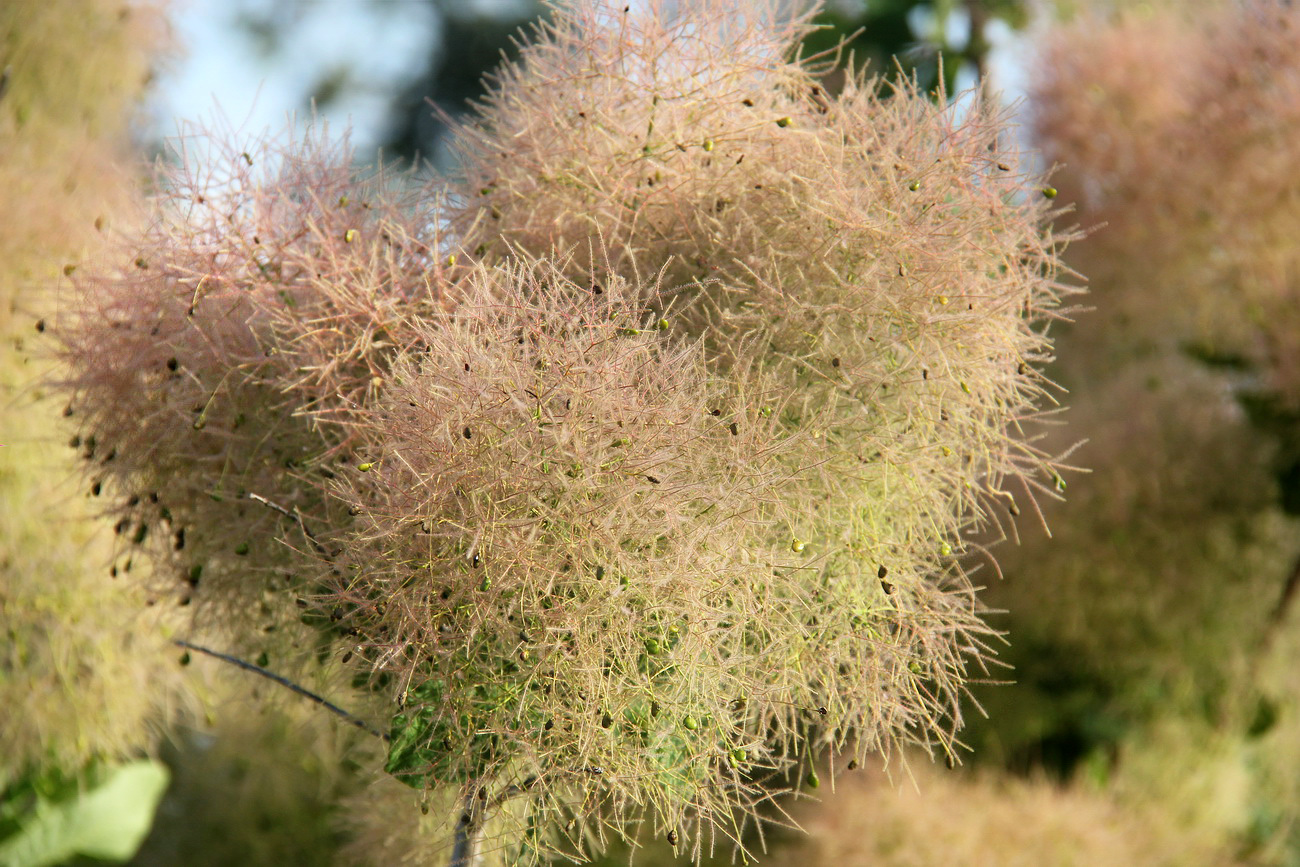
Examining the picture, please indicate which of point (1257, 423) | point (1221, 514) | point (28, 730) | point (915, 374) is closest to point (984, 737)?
point (1221, 514)

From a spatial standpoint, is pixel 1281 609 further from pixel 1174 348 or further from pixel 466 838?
pixel 466 838

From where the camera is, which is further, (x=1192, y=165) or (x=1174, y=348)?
(x=1174, y=348)

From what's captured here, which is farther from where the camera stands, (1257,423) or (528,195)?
(1257,423)

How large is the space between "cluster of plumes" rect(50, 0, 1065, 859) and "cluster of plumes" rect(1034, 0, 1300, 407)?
886 millimetres

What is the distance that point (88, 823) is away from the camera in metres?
2.05

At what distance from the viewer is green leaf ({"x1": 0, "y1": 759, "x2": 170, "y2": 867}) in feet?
6.66

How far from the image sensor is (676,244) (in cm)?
120

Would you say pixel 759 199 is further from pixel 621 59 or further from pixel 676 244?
pixel 621 59

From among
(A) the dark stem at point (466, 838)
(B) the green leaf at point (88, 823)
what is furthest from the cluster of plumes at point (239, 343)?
(B) the green leaf at point (88, 823)

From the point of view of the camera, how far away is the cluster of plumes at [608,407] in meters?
0.96

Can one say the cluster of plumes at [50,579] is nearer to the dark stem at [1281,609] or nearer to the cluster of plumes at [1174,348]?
the cluster of plumes at [1174,348]

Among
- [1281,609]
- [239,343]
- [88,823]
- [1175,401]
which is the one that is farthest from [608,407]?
[1281,609]

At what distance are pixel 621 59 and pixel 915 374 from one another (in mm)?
486

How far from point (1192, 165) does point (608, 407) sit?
4.79 ft
